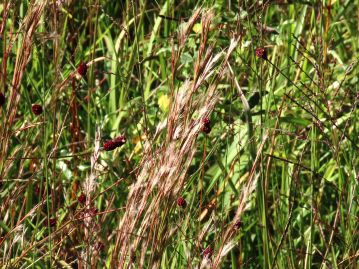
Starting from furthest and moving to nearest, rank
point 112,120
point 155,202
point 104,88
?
point 104,88, point 112,120, point 155,202

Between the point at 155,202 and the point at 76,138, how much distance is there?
119cm

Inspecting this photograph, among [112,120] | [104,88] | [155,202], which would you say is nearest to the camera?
[155,202]

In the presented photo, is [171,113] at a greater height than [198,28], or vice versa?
[171,113]

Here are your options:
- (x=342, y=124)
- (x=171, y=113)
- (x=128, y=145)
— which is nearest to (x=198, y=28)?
(x=128, y=145)

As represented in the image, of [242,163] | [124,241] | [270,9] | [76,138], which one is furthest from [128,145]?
[124,241]

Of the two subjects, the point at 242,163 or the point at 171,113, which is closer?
the point at 171,113

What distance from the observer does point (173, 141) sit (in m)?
1.36

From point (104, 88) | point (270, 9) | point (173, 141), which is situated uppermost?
point (173, 141)

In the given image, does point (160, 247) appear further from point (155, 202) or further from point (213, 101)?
point (213, 101)

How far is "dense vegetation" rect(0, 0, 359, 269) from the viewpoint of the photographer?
56.4 inches

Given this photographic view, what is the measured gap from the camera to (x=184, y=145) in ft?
4.37

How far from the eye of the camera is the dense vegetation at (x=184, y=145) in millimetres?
1432

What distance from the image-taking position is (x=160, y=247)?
1379mm

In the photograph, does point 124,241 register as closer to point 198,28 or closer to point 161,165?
point 161,165
